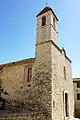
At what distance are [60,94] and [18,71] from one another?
14.8ft

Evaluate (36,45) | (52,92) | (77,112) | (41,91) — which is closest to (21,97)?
(41,91)

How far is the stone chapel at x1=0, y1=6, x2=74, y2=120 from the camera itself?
10320mm

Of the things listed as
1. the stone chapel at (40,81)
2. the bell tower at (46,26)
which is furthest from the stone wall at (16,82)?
the bell tower at (46,26)

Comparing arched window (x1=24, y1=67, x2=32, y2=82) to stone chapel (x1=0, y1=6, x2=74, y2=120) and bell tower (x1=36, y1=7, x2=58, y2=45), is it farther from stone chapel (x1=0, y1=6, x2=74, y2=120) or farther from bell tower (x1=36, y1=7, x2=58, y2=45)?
bell tower (x1=36, y1=7, x2=58, y2=45)

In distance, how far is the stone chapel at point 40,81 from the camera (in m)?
10.3

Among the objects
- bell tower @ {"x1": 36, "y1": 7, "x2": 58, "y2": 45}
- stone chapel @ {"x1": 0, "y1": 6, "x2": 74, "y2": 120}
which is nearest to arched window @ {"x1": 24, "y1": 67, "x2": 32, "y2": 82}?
stone chapel @ {"x1": 0, "y1": 6, "x2": 74, "y2": 120}

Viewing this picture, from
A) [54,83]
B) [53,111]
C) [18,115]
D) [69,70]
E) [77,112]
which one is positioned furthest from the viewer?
[77,112]

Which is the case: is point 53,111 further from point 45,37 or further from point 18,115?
point 45,37

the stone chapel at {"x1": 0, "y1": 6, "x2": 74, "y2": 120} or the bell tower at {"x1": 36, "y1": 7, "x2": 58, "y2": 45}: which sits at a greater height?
the bell tower at {"x1": 36, "y1": 7, "x2": 58, "y2": 45}

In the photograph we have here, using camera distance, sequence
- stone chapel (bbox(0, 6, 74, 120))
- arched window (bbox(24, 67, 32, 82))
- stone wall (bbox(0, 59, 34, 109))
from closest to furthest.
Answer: stone chapel (bbox(0, 6, 74, 120))
stone wall (bbox(0, 59, 34, 109))
arched window (bbox(24, 67, 32, 82))

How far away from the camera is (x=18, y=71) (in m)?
13.7

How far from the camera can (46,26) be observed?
41.1 ft

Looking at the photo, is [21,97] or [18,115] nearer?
[18,115]

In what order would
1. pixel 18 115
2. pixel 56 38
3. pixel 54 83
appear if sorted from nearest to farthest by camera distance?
pixel 18 115 < pixel 54 83 < pixel 56 38
